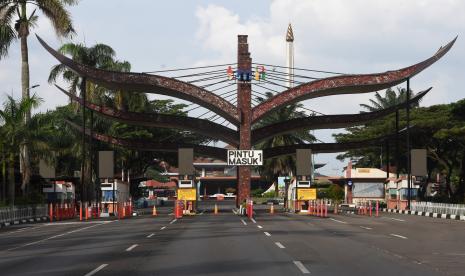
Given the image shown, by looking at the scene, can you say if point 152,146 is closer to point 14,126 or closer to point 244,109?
point 244,109

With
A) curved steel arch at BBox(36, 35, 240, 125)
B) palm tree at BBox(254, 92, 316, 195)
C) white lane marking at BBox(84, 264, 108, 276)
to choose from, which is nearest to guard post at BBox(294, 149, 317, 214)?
curved steel arch at BBox(36, 35, 240, 125)

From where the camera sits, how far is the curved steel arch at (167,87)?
56.6 m

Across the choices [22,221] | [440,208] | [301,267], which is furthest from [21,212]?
[301,267]

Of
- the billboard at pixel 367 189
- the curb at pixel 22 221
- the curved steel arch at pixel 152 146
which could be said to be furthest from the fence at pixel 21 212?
the billboard at pixel 367 189

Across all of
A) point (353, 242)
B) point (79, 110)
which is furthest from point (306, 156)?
point (353, 242)

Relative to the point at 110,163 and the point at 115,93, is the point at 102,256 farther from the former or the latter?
the point at 115,93

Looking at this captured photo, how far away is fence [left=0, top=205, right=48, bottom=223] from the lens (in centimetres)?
3884

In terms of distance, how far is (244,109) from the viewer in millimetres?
59344

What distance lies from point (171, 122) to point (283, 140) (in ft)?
90.2

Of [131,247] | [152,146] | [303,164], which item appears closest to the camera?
[131,247]

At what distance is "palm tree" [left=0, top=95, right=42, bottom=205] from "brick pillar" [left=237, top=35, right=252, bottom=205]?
20.0 metres

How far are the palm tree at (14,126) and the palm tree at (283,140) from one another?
137 ft

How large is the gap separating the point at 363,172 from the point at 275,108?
936 inches

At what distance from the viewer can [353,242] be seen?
21484mm
